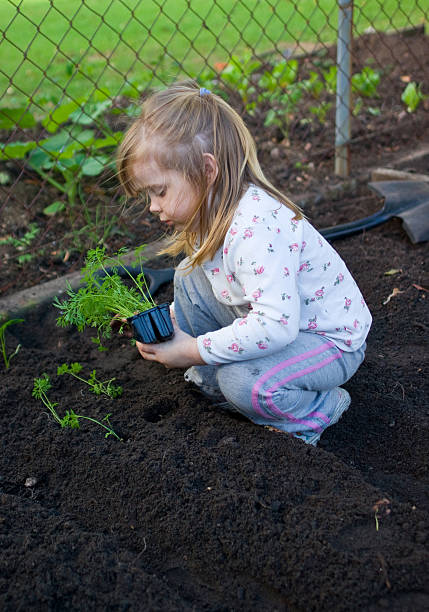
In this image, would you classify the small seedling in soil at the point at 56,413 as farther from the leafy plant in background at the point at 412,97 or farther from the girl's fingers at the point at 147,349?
the leafy plant in background at the point at 412,97

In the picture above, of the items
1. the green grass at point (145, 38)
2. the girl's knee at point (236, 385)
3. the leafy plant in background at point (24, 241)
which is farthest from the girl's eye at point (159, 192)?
the green grass at point (145, 38)

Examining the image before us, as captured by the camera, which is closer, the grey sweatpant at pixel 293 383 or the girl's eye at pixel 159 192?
the girl's eye at pixel 159 192

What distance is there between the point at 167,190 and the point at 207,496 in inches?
33.6

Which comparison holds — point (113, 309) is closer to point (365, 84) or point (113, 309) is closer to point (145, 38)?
point (365, 84)

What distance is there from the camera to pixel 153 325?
1969mm

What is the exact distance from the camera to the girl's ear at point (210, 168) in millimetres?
1771

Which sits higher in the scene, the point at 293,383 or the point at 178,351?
the point at 293,383

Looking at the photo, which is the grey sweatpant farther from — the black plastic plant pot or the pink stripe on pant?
the black plastic plant pot

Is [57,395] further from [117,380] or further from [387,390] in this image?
[387,390]

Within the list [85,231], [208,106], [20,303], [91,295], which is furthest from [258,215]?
[85,231]

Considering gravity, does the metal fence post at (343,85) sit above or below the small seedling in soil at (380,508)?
above

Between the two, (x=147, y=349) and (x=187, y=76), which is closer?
(x=147, y=349)

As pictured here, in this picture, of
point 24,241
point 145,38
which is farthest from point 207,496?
point 145,38

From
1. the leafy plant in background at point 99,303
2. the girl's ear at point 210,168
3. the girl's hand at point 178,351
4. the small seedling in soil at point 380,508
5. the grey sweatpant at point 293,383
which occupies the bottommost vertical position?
the leafy plant in background at point 99,303
